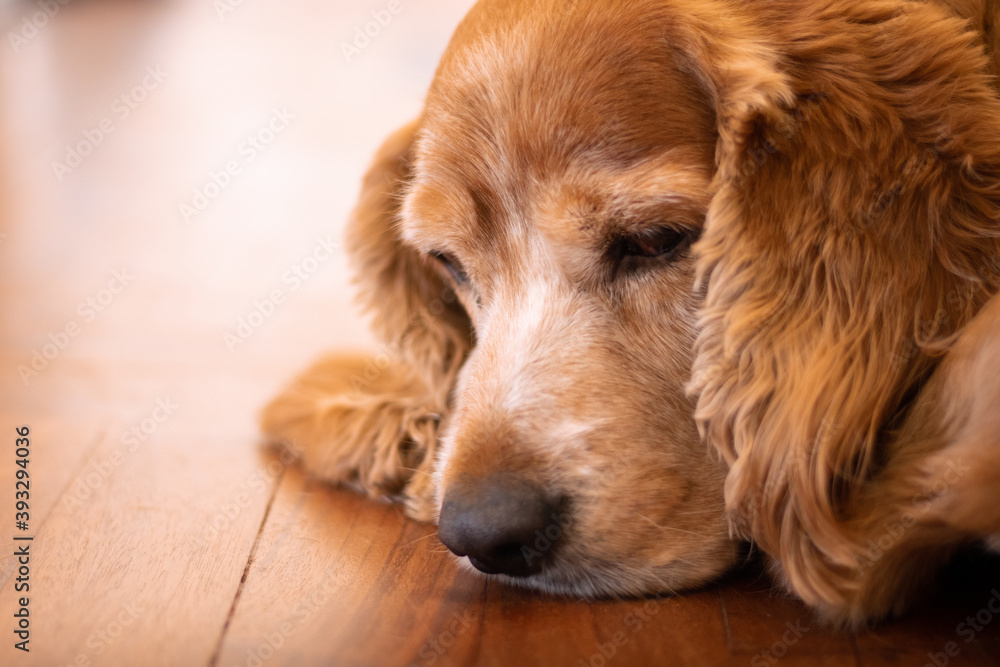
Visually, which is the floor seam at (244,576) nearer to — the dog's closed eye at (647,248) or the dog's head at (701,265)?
the dog's head at (701,265)

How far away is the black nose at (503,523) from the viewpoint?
196 cm

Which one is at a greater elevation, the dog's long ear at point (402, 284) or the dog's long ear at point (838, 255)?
the dog's long ear at point (838, 255)

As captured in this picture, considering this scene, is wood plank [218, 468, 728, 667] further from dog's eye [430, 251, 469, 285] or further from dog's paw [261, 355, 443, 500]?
dog's eye [430, 251, 469, 285]

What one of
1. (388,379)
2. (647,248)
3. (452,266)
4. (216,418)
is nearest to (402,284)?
(388,379)

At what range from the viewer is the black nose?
1961mm

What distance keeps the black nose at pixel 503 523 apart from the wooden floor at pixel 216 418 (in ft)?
0.41

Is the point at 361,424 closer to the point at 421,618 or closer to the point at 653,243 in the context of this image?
the point at 421,618

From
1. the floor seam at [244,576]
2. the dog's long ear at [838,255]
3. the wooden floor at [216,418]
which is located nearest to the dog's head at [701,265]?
the dog's long ear at [838,255]

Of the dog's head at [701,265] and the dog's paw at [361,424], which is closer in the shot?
the dog's head at [701,265]

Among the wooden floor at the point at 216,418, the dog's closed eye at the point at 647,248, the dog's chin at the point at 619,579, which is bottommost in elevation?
the wooden floor at the point at 216,418

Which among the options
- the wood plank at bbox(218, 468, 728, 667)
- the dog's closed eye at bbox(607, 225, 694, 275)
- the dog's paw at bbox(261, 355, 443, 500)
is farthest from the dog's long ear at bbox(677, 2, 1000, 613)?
the dog's paw at bbox(261, 355, 443, 500)

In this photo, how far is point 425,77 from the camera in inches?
264

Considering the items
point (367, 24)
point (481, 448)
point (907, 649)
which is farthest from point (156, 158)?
point (907, 649)

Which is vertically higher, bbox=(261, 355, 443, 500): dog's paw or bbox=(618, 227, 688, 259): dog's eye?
bbox=(618, 227, 688, 259): dog's eye
